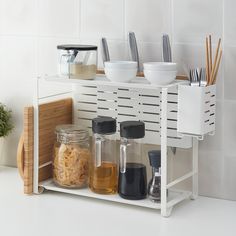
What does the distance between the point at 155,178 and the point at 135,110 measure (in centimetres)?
24

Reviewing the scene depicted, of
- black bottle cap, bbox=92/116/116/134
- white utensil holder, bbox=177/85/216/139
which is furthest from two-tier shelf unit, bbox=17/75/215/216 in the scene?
black bottle cap, bbox=92/116/116/134

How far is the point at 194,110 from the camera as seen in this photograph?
5.32 feet

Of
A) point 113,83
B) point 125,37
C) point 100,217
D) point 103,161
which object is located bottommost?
point 100,217

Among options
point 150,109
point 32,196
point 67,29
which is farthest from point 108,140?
point 67,29

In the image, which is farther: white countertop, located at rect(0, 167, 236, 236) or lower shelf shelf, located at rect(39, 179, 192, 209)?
lower shelf shelf, located at rect(39, 179, 192, 209)

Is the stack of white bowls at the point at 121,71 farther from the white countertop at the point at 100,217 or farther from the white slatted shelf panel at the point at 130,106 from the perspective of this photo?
the white countertop at the point at 100,217

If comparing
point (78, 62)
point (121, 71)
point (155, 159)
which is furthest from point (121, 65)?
point (155, 159)

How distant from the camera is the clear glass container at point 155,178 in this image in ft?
5.46

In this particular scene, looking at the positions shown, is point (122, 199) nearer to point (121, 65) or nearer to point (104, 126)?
point (104, 126)

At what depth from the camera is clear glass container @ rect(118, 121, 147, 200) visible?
1.66 meters

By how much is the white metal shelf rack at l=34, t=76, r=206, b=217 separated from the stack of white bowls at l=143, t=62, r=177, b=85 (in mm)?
22

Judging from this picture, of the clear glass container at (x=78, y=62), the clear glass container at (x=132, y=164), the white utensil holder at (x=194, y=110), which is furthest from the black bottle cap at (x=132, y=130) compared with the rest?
the clear glass container at (x=78, y=62)

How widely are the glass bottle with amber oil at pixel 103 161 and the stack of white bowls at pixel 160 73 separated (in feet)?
0.58

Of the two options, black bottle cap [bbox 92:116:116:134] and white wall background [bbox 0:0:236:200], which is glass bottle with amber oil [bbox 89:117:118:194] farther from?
white wall background [bbox 0:0:236:200]
